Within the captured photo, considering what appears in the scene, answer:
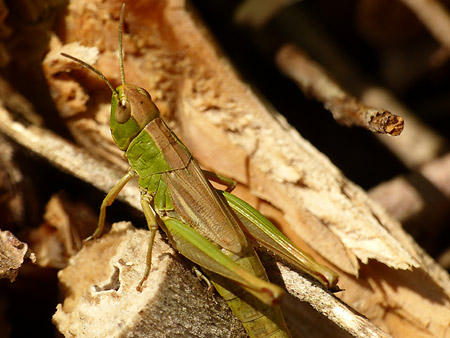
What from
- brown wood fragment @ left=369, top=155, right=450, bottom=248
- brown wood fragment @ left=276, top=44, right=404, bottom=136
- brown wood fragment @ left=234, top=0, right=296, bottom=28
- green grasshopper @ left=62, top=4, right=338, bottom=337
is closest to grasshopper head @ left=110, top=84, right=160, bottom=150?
green grasshopper @ left=62, top=4, right=338, bottom=337

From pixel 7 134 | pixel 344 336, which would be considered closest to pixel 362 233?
pixel 344 336

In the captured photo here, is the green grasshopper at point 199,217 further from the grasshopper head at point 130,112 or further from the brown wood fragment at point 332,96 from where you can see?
the brown wood fragment at point 332,96

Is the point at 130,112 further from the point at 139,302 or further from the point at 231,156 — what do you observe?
the point at 139,302

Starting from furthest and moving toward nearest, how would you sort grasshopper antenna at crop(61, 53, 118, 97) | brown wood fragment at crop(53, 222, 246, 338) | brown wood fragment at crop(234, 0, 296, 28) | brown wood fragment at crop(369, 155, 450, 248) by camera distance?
brown wood fragment at crop(234, 0, 296, 28)
brown wood fragment at crop(369, 155, 450, 248)
grasshopper antenna at crop(61, 53, 118, 97)
brown wood fragment at crop(53, 222, 246, 338)

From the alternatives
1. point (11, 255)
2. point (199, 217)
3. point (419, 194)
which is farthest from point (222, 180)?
point (419, 194)

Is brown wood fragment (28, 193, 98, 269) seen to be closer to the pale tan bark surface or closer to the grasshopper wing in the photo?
the pale tan bark surface

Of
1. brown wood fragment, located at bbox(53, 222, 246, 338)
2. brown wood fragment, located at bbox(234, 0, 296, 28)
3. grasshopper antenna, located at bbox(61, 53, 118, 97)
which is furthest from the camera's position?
brown wood fragment, located at bbox(234, 0, 296, 28)

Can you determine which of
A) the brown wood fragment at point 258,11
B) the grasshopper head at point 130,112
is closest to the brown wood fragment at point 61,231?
the grasshopper head at point 130,112
